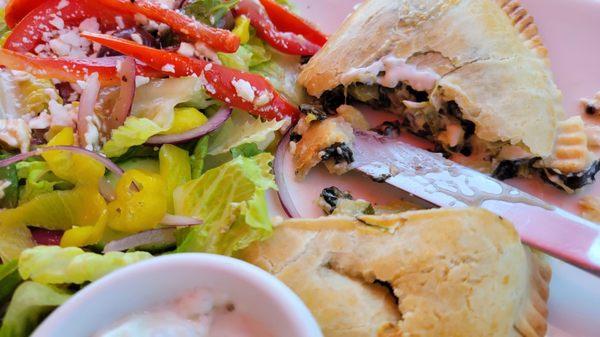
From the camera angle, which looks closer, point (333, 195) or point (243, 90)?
point (333, 195)

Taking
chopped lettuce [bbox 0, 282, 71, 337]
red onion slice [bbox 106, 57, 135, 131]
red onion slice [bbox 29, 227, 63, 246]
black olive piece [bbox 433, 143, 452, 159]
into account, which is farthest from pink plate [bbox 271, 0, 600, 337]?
chopped lettuce [bbox 0, 282, 71, 337]

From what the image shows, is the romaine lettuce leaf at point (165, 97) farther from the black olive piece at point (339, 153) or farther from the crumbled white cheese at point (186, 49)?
the black olive piece at point (339, 153)

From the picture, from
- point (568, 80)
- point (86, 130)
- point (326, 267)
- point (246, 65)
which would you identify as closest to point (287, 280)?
point (326, 267)

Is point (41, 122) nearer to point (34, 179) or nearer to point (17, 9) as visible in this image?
point (34, 179)

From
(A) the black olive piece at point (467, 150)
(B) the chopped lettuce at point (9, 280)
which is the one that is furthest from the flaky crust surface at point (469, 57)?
(B) the chopped lettuce at point (9, 280)

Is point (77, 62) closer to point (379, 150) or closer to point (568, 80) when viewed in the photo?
point (379, 150)

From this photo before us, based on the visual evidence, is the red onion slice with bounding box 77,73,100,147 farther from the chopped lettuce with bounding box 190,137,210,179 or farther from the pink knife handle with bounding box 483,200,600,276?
the pink knife handle with bounding box 483,200,600,276

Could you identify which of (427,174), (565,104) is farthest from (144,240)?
(565,104)

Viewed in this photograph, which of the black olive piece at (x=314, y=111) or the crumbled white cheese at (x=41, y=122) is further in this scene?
the black olive piece at (x=314, y=111)
